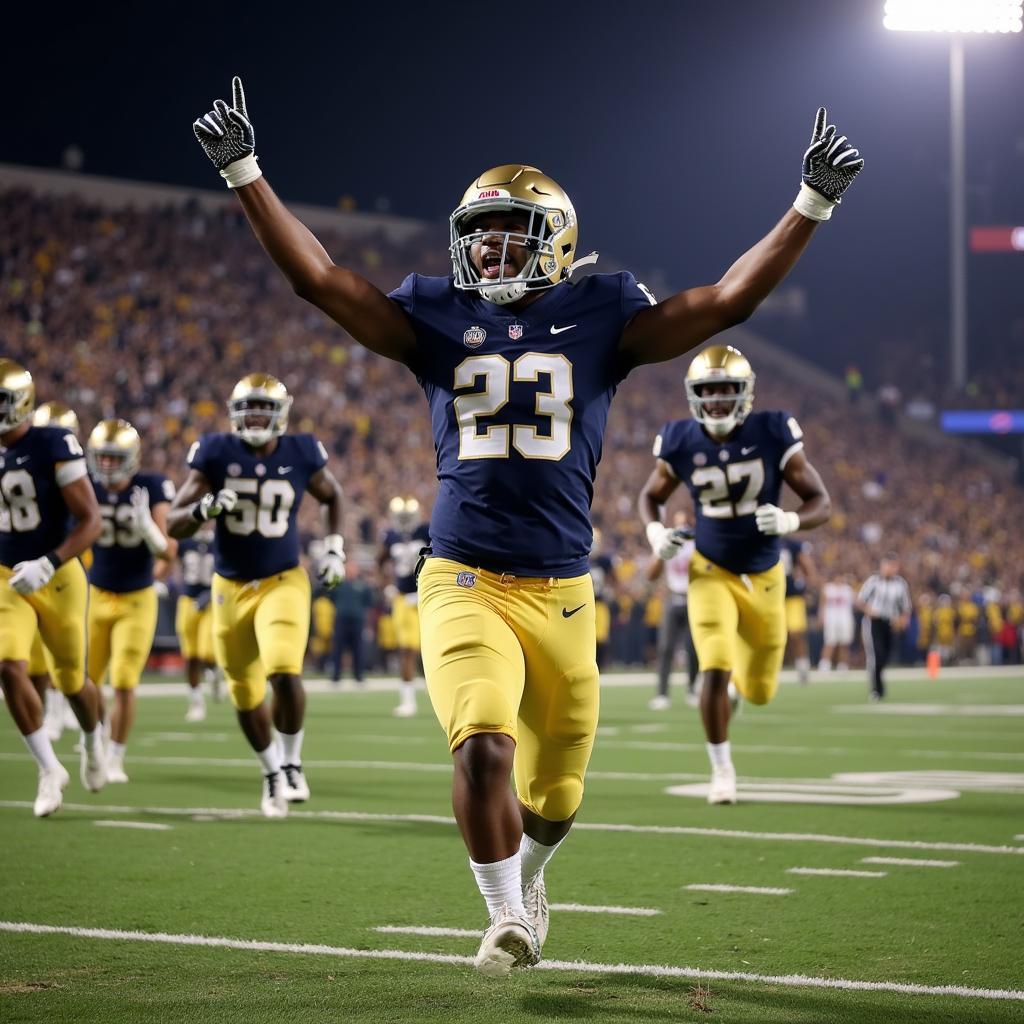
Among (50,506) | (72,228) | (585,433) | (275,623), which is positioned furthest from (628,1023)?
(72,228)

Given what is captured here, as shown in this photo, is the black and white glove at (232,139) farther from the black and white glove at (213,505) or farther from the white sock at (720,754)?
the white sock at (720,754)

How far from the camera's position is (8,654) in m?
6.66

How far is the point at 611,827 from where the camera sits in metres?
6.55

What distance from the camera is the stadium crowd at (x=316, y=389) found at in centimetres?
2345

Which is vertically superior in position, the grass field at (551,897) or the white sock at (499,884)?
the white sock at (499,884)

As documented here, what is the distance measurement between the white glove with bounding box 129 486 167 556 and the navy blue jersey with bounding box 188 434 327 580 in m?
1.05

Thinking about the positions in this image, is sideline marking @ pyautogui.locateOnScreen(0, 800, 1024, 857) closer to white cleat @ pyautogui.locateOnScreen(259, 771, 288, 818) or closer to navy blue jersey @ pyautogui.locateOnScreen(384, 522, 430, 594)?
white cleat @ pyautogui.locateOnScreen(259, 771, 288, 818)

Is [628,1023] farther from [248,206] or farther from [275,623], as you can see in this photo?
[275,623]

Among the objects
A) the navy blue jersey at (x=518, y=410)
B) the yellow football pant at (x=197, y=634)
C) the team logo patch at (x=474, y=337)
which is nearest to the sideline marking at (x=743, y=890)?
the navy blue jersey at (x=518, y=410)

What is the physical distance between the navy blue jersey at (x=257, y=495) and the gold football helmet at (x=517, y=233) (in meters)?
3.50

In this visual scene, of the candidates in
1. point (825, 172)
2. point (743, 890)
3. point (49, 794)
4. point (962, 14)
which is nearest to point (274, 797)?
point (49, 794)

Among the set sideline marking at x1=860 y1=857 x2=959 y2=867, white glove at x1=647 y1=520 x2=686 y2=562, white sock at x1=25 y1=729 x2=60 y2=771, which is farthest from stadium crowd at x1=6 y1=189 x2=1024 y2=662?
sideline marking at x1=860 y1=857 x2=959 y2=867

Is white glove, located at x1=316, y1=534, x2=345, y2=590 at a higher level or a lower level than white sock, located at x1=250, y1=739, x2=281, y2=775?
higher

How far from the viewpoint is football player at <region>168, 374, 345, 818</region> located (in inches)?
278
